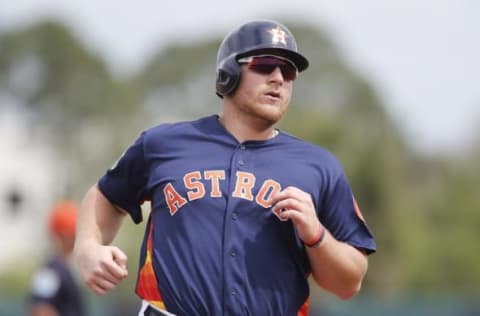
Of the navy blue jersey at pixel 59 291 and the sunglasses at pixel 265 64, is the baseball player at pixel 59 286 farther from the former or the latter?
the sunglasses at pixel 265 64

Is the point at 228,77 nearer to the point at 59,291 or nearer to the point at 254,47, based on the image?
the point at 254,47

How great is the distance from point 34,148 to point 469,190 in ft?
60.3

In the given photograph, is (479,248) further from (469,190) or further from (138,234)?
(138,234)

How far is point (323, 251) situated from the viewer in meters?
4.78

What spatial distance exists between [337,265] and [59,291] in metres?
4.96

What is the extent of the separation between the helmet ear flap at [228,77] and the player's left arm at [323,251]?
0.58 meters

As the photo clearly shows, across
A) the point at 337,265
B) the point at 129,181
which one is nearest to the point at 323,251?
the point at 337,265

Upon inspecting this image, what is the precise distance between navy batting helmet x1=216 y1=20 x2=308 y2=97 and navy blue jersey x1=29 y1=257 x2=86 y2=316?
4.65 meters

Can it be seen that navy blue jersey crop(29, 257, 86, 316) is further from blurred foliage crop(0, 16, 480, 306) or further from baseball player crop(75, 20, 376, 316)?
blurred foliage crop(0, 16, 480, 306)

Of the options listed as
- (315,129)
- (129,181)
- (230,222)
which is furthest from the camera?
(315,129)

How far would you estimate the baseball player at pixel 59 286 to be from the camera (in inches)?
369

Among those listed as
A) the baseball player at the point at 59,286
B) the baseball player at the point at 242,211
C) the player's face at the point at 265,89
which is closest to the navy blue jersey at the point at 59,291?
the baseball player at the point at 59,286

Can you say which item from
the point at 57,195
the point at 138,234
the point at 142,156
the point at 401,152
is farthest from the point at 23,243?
the point at 142,156

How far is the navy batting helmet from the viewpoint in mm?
5023
